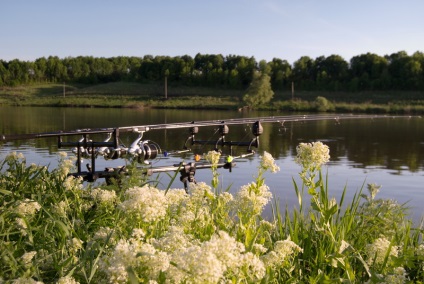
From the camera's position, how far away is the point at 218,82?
336 feet

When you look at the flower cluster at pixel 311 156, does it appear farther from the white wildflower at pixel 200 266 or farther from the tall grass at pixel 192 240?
the white wildflower at pixel 200 266

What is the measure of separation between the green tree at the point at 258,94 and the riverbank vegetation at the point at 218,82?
1.20 ft

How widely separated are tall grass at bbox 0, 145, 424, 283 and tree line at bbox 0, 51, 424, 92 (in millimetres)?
81477

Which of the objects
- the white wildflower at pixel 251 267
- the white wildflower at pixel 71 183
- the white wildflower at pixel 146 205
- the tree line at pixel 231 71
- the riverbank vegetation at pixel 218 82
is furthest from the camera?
the tree line at pixel 231 71

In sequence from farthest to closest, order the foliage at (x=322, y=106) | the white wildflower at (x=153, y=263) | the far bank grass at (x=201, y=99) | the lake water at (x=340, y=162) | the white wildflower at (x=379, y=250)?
the far bank grass at (x=201, y=99), the foliage at (x=322, y=106), the lake water at (x=340, y=162), the white wildflower at (x=379, y=250), the white wildflower at (x=153, y=263)

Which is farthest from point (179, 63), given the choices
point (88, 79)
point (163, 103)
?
point (163, 103)

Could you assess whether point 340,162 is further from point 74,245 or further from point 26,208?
point 74,245

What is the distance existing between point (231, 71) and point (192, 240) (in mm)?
99394

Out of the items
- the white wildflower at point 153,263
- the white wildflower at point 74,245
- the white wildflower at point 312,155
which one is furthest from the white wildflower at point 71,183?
the white wildflower at point 153,263

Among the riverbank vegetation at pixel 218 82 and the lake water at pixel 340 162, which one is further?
the riverbank vegetation at pixel 218 82

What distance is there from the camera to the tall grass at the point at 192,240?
6.26ft

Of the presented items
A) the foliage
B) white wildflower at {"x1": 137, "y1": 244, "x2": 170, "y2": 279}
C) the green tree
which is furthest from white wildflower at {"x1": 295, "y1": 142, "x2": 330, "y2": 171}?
the green tree

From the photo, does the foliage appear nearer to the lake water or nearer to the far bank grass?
the far bank grass

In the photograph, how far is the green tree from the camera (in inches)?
2703
